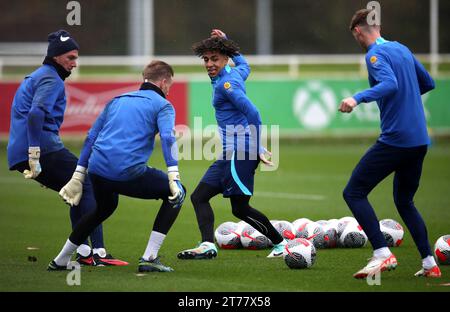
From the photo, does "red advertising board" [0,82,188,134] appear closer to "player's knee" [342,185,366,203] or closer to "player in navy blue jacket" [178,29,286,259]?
"player in navy blue jacket" [178,29,286,259]

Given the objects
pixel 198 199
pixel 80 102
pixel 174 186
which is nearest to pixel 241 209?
pixel 198 199

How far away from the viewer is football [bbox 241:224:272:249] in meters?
11.8

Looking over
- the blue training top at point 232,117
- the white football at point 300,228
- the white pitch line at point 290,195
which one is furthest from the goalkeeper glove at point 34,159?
the white pitch line at point 290,195

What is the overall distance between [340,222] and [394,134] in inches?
107

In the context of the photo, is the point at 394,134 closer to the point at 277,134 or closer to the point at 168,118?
the point at 168,118

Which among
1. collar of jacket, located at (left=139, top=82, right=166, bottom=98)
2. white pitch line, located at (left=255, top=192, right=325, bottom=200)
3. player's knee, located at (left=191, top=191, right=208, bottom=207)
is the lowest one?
white pitch line, located at (left=255, top=192, right=325, bottom=200)

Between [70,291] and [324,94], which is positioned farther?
[324,94]

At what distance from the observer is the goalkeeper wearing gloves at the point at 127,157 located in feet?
31.5

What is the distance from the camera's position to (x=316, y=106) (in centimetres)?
2706

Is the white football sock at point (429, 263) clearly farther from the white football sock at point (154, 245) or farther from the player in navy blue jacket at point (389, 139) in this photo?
the white football sock at point (154, 245)

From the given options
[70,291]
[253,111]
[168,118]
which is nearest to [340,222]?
[253,111]

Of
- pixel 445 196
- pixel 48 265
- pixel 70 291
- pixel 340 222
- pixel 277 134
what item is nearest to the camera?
pixel 70 291

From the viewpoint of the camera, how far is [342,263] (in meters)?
10.7

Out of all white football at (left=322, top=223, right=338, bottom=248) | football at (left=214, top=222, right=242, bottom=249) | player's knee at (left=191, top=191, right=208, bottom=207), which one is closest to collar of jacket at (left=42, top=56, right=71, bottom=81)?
player's knee at (left=191, top=191, right=208, bottom=207)
